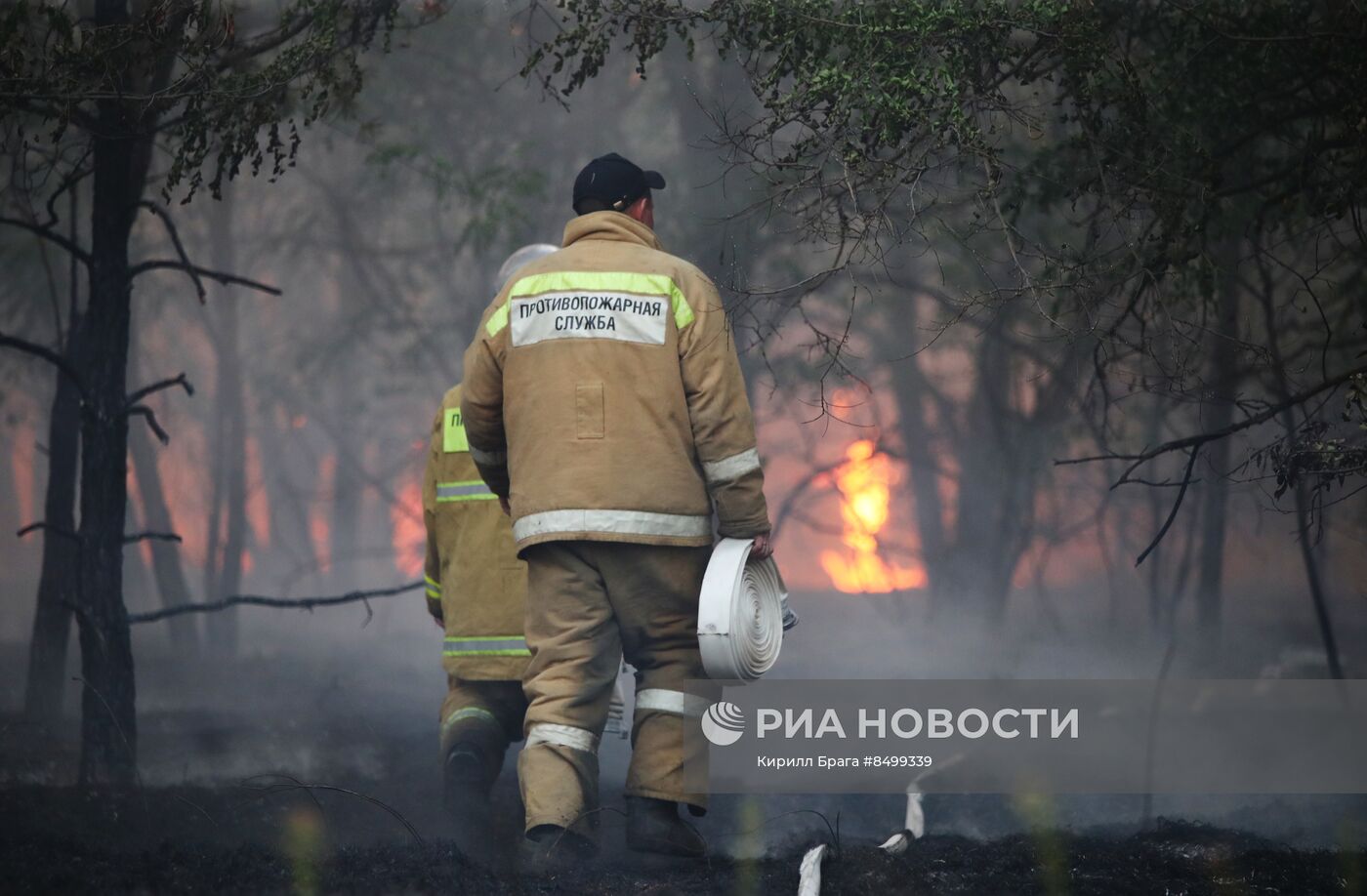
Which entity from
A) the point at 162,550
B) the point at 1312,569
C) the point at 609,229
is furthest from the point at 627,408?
the point at 162,550

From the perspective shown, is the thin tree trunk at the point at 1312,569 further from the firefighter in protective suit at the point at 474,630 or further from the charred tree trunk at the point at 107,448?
the charred tree trunk at the point at 107,448

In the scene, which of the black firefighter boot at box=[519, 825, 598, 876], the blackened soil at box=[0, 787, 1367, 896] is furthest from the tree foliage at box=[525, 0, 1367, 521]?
the black firefighter boot at box=[519, 825, 598, 876]

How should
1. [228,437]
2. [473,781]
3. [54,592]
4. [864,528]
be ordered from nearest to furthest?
[473,781], [54,592], [228,437], [864,528]

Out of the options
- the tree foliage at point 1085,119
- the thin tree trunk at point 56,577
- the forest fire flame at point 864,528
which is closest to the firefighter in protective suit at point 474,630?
the tree foliage at point 1085,119

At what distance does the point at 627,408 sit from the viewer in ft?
13.4

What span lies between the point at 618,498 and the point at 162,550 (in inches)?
187

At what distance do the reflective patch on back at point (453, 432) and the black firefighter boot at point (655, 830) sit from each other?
1359 mm

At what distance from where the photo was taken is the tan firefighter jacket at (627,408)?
161 inches

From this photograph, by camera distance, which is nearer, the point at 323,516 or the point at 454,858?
the point at 454,858

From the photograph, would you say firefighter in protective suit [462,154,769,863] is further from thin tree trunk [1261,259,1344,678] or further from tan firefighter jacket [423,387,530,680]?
thin tree trunk [1261,259,1344,678]

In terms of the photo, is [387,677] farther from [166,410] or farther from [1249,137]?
[1249,137]

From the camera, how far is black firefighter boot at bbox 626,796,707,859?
415 centimetres

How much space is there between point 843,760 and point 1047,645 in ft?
5.78

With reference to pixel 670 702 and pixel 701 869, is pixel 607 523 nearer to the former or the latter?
pixel 670 702
